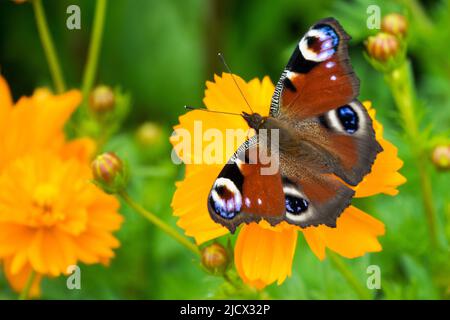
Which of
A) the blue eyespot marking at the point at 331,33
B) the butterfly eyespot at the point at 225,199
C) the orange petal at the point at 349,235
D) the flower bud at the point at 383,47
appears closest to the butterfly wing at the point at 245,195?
Result: the butterfly eyespot at the point at 225,199

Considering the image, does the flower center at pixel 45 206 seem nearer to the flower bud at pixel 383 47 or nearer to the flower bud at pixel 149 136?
the flower bud at pixel 149 136

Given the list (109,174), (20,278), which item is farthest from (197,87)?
(109,174)

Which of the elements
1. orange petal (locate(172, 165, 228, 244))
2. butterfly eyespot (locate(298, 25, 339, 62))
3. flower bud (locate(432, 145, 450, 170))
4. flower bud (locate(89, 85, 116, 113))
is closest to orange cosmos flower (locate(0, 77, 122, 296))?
flower bud (locate(89, 85, 116, 113))

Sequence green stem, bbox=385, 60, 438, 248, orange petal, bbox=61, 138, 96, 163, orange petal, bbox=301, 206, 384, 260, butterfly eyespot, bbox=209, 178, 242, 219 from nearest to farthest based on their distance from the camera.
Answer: butterfly eyespot, bbox=209, 178, 242, 219 < orange petal, bbox=301, 206, 384, 260 < green stem, bbox=385, 60, 438, 248 < orange petal, bbox=61, 138, 96, 163

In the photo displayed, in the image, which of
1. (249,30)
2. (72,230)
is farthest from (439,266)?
(249,30)

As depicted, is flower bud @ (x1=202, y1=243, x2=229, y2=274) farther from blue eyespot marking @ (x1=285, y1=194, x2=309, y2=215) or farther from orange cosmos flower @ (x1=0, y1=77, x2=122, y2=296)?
orange cosmos flower @ (x1=0, y1=77, x2=122, y2=296)
